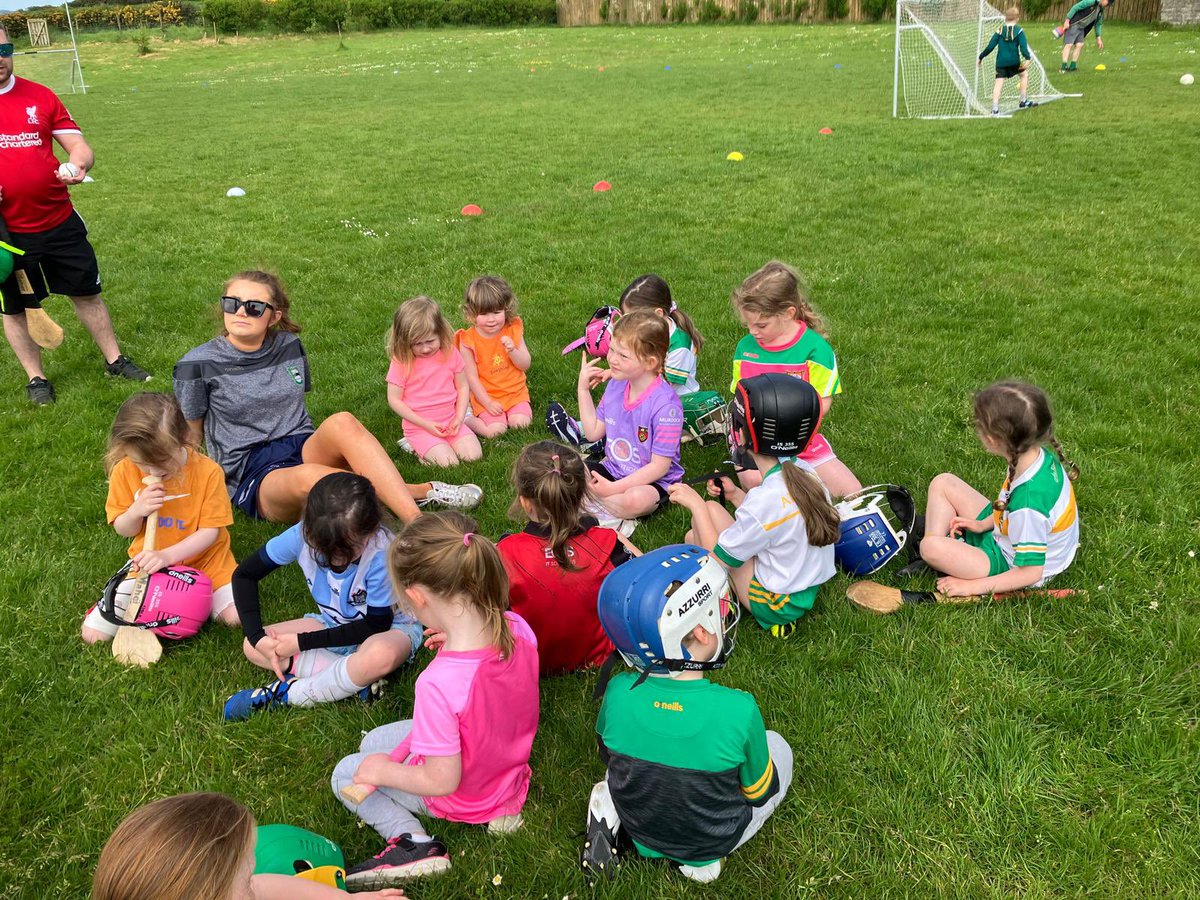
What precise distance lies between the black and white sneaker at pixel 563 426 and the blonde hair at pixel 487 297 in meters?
0.71

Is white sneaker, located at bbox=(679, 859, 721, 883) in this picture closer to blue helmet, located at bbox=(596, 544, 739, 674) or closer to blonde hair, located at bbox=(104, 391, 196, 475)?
blue helmet, located at bbox=(596, 544, 739, 674)

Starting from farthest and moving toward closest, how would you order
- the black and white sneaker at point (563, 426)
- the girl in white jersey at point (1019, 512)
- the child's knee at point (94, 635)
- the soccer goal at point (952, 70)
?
the soccer goal at point (952, 70)
the black and white sneaker at point (563, 426)
the child's knee at point (94, 635)
the girl in white jersey at point (1019, 512)

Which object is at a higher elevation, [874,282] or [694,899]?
[874,282]

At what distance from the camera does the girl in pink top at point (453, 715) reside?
2383 millimetres

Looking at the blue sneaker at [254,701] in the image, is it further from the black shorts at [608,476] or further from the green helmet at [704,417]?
the green helmet at [704,417]

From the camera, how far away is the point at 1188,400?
4965 millimetres

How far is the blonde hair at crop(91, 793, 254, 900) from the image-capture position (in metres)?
1.60

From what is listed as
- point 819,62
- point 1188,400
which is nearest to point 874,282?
point 1188,400

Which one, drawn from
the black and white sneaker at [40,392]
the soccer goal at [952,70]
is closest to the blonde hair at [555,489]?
the black and white sneaker at [40,392]

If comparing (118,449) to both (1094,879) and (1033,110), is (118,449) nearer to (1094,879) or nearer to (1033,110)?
(1094,879)

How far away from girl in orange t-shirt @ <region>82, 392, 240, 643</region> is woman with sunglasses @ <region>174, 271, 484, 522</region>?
0.38m

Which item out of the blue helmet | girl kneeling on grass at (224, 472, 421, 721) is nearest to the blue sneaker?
girl kneeling on grass at (224, 472, 421, 721)

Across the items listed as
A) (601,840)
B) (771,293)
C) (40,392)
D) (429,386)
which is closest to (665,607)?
(601,840)

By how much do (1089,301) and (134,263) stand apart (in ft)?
28.8
